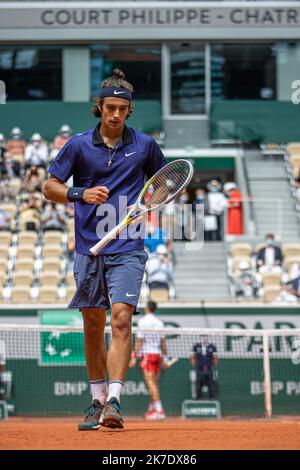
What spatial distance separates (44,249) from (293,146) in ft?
25.3

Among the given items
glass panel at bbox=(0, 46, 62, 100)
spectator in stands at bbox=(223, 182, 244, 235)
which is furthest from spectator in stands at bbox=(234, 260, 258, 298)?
glass panel at bbox=(0, 46, 62, 100)

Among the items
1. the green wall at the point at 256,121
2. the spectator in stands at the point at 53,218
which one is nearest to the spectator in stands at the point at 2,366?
the spectator in stands at the point at 53,218

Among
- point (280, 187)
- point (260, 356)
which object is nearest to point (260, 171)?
point (280, 187)

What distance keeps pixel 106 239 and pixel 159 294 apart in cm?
1219

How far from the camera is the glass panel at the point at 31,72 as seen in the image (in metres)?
29.6

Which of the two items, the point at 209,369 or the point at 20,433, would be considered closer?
the point at 20,433

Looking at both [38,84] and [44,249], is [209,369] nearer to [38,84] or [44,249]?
[44,249]

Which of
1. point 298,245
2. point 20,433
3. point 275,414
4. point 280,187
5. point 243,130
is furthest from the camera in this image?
point 243,130

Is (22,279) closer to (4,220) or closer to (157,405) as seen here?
(4,220)

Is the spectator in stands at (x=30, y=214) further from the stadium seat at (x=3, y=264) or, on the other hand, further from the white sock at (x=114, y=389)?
the white sock at (x=114, y=389)

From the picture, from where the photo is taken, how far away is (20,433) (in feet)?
27.2

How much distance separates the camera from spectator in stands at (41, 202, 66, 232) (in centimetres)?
2259

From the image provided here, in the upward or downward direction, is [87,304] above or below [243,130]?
below

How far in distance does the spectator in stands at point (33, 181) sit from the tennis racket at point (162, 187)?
15.4 metres
